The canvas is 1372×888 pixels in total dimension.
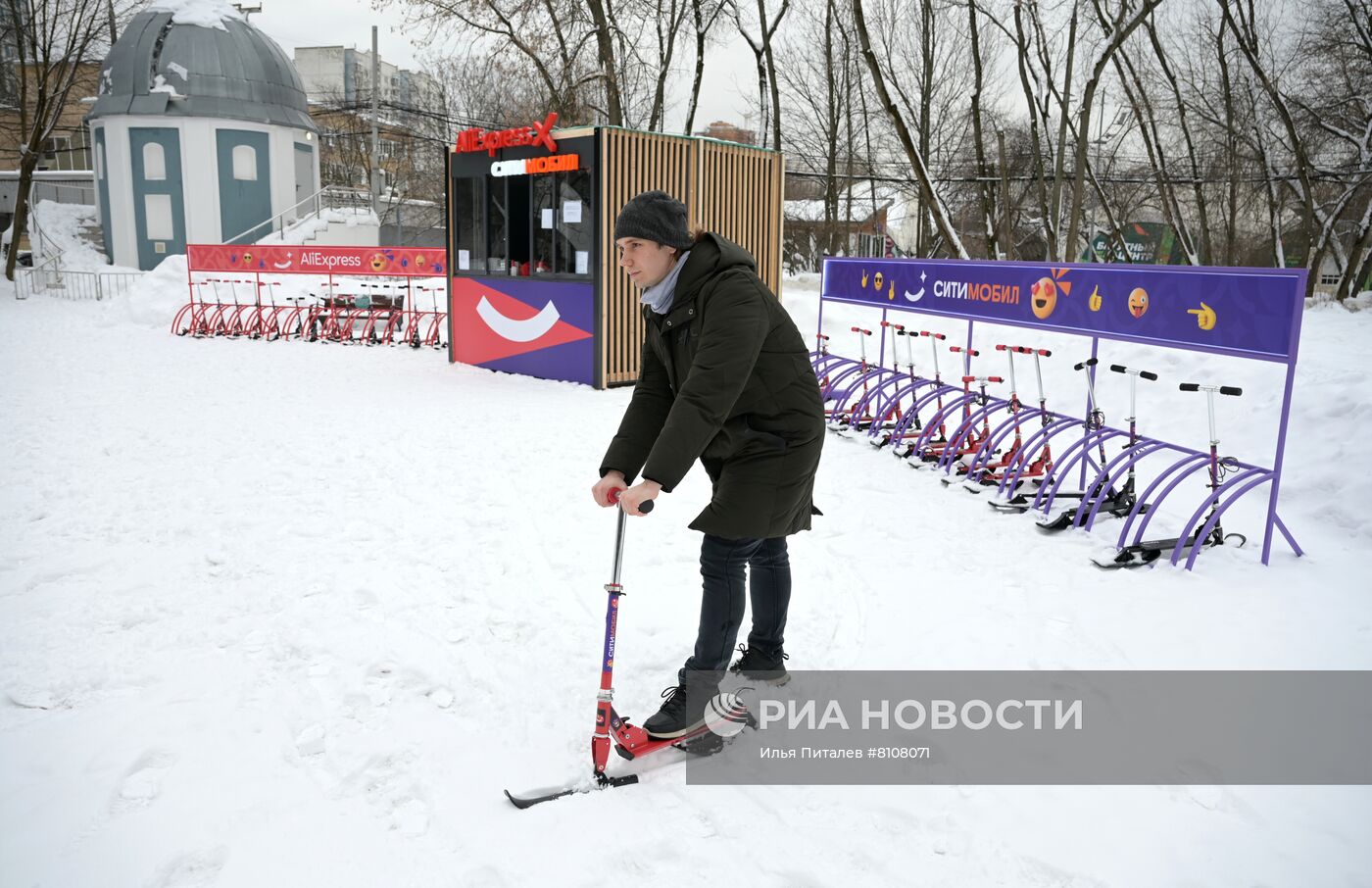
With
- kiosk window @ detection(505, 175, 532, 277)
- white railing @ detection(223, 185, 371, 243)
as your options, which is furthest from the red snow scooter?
white railing @ detection(223, 185, 371, 243)

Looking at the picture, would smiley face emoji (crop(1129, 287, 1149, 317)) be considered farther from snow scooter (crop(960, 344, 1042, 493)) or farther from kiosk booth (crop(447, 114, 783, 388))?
kiosk booth (crop(447, 114, 783, 388))

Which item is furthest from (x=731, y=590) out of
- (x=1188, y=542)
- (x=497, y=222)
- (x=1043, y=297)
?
(x=497, y=222)

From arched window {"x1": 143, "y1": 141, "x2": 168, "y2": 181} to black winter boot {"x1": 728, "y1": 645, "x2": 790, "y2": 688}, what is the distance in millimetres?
29887

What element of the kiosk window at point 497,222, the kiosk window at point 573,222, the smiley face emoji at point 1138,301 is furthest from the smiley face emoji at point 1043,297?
the kiosk window at point 497,222

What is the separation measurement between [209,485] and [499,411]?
3.35 meters

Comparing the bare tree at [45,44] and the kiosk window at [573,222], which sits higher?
the bare tree at [45,44]

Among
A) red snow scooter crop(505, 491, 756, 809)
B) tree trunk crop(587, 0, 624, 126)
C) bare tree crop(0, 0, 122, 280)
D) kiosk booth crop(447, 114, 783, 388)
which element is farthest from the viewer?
bare tree crop(0, 0, 122, 280)

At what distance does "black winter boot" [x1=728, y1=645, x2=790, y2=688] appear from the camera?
321 centimetres

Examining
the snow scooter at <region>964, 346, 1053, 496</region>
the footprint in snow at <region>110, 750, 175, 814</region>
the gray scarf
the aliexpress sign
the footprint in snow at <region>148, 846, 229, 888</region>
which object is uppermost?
the aliexpress sign

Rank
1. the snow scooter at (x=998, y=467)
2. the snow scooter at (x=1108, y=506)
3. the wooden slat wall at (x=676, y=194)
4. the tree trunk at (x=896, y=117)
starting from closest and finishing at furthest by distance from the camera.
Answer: the snow scooter at (x=1108, y=506) → the snow scooter at (x=998, y=467) → the wooden slat wall at (x=676, y=194) → the tree trunk at (x=896, y=117)

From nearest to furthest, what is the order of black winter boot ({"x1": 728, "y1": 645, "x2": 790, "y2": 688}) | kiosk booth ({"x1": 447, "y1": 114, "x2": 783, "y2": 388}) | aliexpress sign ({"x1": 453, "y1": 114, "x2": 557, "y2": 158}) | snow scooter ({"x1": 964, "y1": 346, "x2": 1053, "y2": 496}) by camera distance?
black winter boot ({"x1": 728, "y1": 645, "x2": 790, "y2": 688}) → snow scooter ({"x1": 964, "y1": 346, "x2": 1053, "y2": 496}) → kiosk booth ({"x1": 447, "y1": 114, "x2": 783, "y2": 388}) → aliexpress sign ({"x1": 453, "y1": 114, "x2": 557, "y2": 158})

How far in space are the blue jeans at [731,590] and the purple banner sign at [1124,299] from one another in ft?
10.7

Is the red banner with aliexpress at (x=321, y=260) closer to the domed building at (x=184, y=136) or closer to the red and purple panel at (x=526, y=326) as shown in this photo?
the red and purple panel at (x=526, y=326)

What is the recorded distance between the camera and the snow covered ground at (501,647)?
2.45 metres
